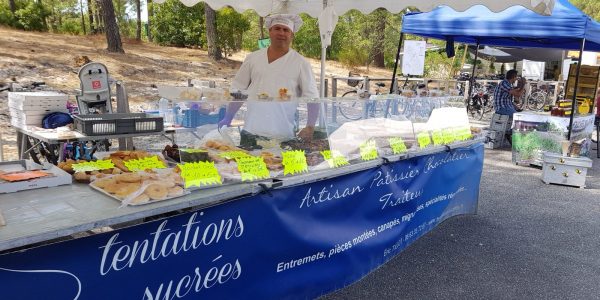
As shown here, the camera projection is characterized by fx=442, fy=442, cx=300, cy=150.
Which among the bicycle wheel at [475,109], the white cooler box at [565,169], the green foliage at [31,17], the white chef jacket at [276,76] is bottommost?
the white cooler box at [565,169]

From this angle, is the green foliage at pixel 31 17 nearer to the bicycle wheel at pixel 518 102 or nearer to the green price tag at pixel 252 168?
the bicycle wheel at pixel 518 102

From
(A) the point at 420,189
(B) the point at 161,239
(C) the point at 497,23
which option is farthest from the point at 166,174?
(C) the point at 497,23

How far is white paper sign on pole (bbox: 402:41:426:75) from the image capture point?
11.5m

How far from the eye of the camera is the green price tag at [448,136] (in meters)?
3.71

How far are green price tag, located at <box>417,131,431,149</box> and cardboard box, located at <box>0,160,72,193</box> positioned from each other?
8.00 ft

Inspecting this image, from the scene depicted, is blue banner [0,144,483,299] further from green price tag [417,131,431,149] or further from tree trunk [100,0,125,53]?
tree trunk [100,0,125,53]

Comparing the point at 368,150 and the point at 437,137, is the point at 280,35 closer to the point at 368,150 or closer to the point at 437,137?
the point at 368,150

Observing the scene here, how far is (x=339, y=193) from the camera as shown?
8.79 feet

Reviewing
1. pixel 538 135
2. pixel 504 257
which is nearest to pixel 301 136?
pixel 504 257

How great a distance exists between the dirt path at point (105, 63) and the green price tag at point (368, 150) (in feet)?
18.5

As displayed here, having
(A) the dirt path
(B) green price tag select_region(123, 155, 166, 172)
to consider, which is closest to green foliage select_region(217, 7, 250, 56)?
(A) the dirt path

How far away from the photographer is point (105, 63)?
1350 cm

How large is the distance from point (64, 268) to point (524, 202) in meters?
5.18

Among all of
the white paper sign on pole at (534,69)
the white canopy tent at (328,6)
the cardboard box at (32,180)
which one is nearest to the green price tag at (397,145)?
the white canopy tent at (328,6)
